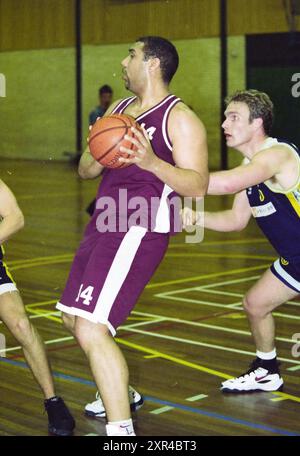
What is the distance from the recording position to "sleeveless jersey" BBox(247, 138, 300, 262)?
185 inches

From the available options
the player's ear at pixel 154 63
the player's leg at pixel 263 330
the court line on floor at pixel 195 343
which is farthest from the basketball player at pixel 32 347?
the court line on floor at pixel 195 343

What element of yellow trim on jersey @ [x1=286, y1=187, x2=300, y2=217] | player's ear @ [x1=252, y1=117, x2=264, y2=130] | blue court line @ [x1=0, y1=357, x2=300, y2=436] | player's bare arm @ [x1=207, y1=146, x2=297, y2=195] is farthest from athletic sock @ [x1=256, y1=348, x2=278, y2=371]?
player's ear @ [x1=252, y1=117, x2=264, y2=130]

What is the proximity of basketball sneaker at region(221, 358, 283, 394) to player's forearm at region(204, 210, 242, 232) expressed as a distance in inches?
32.8

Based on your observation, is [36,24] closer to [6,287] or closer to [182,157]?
[6,287]

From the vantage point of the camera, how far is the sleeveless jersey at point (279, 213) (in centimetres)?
469

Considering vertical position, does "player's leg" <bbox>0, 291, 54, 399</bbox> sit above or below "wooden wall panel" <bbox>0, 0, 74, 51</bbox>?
below

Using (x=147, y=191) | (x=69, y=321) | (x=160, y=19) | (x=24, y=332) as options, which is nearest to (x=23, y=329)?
(x=24, y=332)

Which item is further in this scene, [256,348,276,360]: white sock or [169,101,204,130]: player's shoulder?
[256,348,276,360]: white sock

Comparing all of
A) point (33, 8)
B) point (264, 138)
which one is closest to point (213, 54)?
point (33, 8)

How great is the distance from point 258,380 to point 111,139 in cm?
210

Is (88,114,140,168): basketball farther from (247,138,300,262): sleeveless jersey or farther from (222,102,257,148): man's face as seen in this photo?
(247,138,300,262): sleeveless jersey

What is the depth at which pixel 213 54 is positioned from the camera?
20.6 m
